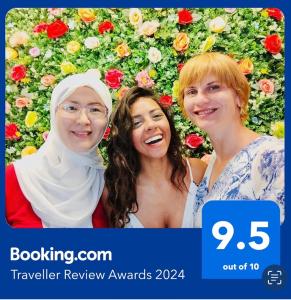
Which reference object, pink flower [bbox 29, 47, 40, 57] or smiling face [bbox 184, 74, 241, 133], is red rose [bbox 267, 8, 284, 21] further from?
pink flower [bbox 29, 47, 40, 57]

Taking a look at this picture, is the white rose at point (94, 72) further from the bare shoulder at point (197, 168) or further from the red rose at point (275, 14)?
the red rose at point (275, 14)

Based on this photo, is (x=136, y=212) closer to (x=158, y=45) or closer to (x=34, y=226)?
(x=34, y=226)

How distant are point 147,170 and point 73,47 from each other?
0.58 m

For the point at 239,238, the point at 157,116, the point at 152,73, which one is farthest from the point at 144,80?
the point at 239,238

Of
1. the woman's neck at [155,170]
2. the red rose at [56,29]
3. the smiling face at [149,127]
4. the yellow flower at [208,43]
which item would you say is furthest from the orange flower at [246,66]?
the red rose at [56,29]

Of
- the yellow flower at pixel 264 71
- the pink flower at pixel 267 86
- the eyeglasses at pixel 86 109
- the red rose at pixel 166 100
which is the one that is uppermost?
the yellow flower at pixel 264 71

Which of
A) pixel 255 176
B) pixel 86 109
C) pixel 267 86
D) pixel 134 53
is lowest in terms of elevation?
pixel 255 176

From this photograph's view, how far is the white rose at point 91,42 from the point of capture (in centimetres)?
256

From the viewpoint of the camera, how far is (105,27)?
2.58m

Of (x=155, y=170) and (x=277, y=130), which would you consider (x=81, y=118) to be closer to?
(x=155, y=170)

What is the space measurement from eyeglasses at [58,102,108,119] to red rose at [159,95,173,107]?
228 millimetres

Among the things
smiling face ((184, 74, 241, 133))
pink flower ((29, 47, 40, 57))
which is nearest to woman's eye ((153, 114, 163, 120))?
smiling face ((184, 74, 241, 133))

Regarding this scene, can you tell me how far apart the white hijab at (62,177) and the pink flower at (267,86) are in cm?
62

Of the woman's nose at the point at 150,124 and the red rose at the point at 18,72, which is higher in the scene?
the red rose at the point at 18,72
